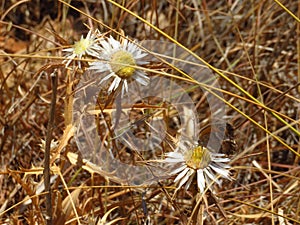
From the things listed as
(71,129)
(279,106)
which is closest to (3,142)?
(71,129)

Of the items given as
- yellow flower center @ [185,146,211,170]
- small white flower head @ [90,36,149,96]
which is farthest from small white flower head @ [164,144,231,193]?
small white flower head @ [90,36,149,96]

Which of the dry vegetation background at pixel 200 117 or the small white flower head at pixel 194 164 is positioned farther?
the dry vegetation background at pixel 200 117

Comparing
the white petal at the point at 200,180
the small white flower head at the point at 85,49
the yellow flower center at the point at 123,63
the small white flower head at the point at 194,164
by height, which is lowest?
the white petal at the point at 200,180

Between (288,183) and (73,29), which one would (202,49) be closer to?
(73,29)

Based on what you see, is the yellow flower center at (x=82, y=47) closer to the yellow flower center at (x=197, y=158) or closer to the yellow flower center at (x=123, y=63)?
the yellow flower center at (x=123, y=63)

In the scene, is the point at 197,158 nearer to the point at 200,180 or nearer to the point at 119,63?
the point at 200,180

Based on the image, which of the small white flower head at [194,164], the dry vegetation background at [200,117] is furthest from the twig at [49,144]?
the small white flower head at [194,164]

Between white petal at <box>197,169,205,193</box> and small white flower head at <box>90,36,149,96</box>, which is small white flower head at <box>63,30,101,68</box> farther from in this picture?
white petal at <box>197,169,205,193</box>
